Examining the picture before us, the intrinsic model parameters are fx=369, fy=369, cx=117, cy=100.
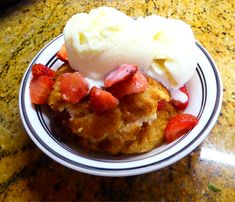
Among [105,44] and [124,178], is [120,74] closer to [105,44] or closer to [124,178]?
[105,44]

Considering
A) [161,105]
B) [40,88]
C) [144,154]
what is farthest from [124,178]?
[40,88]

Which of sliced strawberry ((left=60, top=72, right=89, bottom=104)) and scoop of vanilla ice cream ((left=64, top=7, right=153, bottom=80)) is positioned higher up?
scoop of vanilla ice cream ((left=64, top=7, right=153, bottom=80))

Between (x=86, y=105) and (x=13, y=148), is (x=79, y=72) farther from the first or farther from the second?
(x=13, y=148)

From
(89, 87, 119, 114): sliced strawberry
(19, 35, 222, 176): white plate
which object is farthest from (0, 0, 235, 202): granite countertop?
(89, 87, 119, 114): sliced strawberry

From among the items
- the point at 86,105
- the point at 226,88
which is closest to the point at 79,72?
the point at 86,105

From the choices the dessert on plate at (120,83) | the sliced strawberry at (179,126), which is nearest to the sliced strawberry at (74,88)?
the dessert on plate at (120,83)

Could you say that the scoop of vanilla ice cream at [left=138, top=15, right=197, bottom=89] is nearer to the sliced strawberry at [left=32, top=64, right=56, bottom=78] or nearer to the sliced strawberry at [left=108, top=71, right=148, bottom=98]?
the sliced strawberry at [left=108, top=71, right=148, bottom=98]
